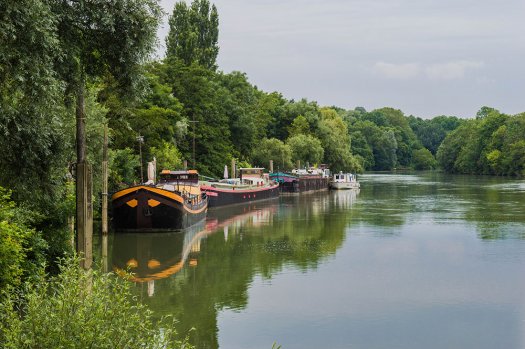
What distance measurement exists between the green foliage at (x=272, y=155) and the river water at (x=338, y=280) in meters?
40.1

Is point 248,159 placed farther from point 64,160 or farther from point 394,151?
point 394,151

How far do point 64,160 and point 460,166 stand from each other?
506 feet

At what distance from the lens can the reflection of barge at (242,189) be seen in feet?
193

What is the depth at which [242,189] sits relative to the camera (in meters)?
65.0

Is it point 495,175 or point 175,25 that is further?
point 495,175

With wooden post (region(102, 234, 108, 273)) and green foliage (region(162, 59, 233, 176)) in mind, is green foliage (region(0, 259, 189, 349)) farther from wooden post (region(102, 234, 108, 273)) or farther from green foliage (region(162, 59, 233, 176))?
green foliage (region(162, 59, 233, 176))

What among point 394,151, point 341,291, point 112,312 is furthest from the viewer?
point 394,151

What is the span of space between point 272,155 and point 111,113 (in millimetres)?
45201

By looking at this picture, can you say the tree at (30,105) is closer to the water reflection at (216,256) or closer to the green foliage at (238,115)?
the water reflection at (216,256)

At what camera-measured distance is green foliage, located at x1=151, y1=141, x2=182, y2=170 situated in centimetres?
5655

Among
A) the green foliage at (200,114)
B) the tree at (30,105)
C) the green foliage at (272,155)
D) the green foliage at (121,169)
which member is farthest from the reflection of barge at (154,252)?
the green foliage at (272,155)

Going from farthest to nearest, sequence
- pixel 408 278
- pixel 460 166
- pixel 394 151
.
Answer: pixel 394 151 < pixel 460 166 < pixel 408 278

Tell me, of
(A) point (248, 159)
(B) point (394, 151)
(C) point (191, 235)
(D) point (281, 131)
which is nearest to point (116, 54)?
(C) point (191, 235)

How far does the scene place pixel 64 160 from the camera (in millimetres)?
18906
